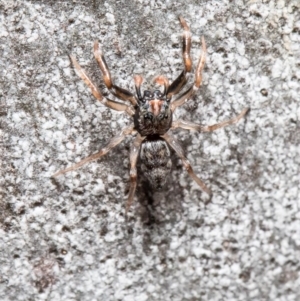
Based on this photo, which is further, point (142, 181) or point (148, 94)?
point (142, 181)

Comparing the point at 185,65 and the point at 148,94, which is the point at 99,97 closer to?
the point at 148,94

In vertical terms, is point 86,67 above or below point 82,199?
above

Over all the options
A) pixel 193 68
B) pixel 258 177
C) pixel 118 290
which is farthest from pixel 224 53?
pixel 118 290

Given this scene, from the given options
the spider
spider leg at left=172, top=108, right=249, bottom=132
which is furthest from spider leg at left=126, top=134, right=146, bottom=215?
spider leg at left=172, top=108, right=249, bottom=132

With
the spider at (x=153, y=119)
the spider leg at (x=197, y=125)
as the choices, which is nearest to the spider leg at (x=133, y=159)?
the spider at (x=153, y=119)

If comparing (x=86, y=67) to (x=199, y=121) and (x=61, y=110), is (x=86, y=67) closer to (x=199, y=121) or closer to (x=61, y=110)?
(x=61, y=110)

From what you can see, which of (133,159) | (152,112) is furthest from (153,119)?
(133,159)
